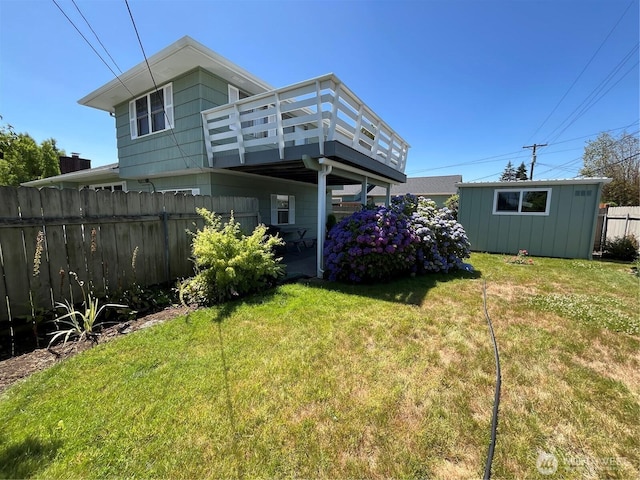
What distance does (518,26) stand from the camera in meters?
8.23

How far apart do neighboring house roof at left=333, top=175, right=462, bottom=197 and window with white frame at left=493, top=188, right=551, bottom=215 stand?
1440 cm

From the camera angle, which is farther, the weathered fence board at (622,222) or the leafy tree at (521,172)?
the leafy tree at (521,172)

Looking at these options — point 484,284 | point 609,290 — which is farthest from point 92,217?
point 609,290

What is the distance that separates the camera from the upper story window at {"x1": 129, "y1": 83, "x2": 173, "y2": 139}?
7.82 meters

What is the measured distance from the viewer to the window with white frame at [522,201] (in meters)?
8.84

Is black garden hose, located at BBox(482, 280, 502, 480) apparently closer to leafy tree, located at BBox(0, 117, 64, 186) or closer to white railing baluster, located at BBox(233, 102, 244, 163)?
white railing baluster, located at BBox(233, 102, 244, 163)

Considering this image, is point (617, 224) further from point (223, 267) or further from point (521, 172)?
point (521, 172)

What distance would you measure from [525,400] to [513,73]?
15286mm

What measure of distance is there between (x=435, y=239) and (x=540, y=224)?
5.36 m

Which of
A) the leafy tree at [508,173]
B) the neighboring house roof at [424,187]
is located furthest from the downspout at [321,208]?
the leafy tree at [508,173]

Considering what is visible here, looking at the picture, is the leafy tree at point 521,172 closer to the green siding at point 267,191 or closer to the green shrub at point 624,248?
the green shrub at point 624,248

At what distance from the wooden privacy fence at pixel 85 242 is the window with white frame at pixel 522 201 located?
9.96 m

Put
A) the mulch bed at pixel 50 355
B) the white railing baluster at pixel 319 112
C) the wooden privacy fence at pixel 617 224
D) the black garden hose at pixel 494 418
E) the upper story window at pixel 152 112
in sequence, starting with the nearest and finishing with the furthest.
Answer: the black garden hose at pixel 494 418 → the mulch bed at pixel 50 355 → the white railing baluster at pixel 319 112 → the upper story window at pixel 152 112 → the wooden privacy fence at pixel 617 224

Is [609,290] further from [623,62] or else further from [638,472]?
[623,62]
